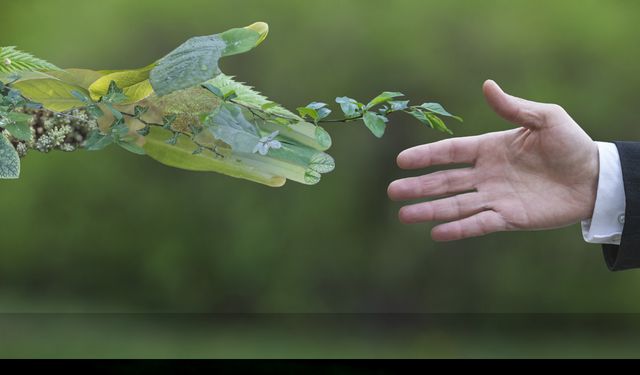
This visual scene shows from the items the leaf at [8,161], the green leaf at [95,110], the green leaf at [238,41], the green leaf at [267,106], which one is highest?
the green leaf at [238,41]

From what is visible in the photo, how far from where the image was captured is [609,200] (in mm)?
1046

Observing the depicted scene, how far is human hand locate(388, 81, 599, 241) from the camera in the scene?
3.41ft

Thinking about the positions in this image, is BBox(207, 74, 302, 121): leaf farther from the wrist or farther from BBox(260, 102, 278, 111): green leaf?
the wrist

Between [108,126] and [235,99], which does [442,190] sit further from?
[108,126]

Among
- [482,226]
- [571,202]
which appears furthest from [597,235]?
[482,226]

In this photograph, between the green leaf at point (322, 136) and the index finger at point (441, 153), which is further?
the index finger at point (441, 153)

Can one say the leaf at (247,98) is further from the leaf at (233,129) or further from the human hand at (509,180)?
the human hand at (509,180)

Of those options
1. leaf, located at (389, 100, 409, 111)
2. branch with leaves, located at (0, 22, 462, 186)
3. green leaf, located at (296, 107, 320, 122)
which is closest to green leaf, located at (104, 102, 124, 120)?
branch with leaves, located at (0, 22, 462, 186)

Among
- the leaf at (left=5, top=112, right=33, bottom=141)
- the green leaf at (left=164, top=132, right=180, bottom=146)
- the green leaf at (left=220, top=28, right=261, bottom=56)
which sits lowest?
the leaf at (left=5, top=112, right=33, bottom=141)

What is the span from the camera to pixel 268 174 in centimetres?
107

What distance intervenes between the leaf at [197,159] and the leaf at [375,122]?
0.72 ft

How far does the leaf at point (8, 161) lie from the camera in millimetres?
943

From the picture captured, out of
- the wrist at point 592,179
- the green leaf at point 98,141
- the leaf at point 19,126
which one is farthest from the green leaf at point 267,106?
the wrist at point 592,179

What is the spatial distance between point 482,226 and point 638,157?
Answer: 0.78 ft
